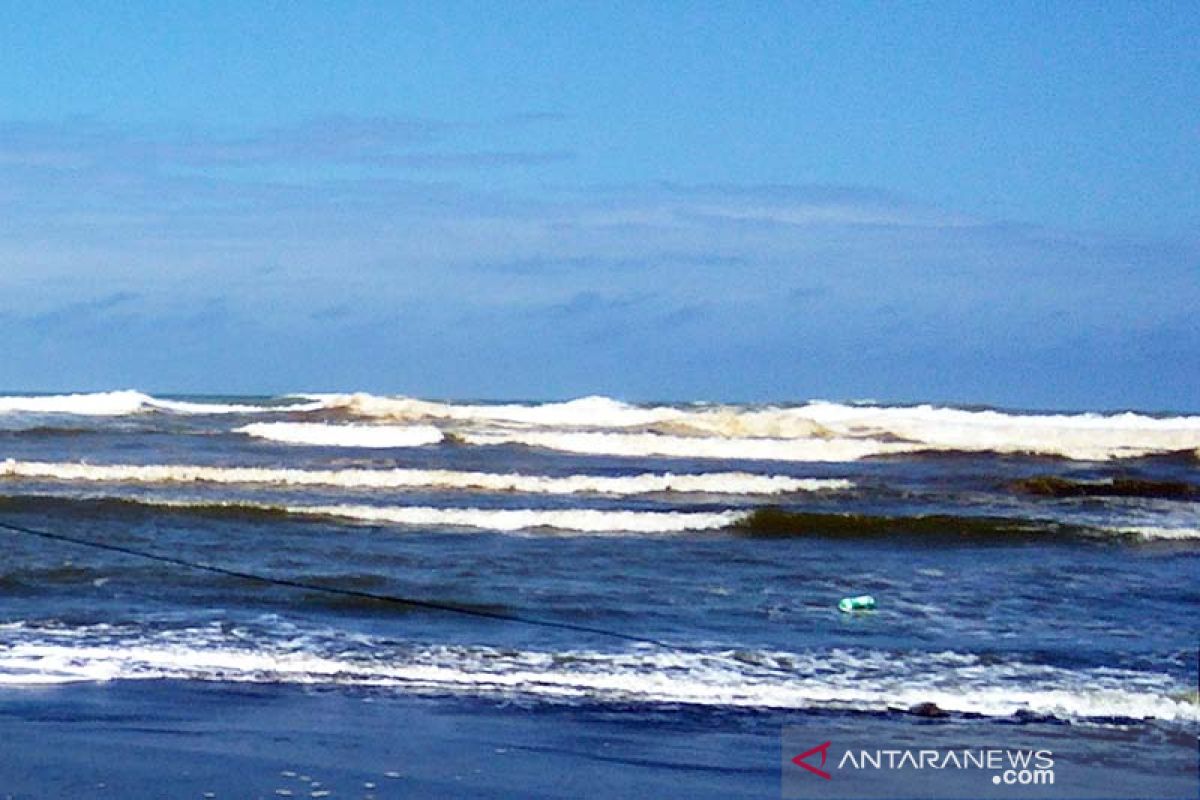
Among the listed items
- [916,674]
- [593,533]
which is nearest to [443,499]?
[593,533]

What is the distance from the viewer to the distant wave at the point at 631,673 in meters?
7.99

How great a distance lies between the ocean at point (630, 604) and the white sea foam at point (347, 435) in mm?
5609

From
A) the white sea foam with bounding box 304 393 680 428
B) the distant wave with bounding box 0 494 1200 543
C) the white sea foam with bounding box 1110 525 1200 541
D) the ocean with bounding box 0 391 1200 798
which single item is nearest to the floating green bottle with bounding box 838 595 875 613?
the ocean with bounding box 0 391 1200 798

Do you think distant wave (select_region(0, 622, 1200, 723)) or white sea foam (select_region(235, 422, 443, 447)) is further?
white sea foam (select_region(235, 422, 443, 447))

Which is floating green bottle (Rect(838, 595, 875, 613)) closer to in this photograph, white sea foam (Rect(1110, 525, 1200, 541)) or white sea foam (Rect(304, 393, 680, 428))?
white sea foam (Rect(1110, 525, 1200, 541))

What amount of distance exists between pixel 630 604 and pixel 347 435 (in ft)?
71.5

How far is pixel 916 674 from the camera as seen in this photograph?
8727 mm

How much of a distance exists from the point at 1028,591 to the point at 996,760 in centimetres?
570

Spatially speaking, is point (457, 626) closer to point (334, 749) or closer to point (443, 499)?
point (334, 749)

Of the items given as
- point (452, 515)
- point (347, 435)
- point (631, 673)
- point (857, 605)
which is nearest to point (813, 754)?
point (631, 673)

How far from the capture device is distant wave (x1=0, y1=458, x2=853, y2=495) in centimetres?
2131

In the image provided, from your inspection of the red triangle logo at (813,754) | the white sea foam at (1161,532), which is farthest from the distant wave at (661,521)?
the red triangle logo at (813,754)

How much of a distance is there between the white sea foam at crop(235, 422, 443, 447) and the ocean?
5.61 metres

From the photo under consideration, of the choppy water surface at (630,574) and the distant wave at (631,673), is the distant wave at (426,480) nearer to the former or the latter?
the choppy water surface at (630,574)
